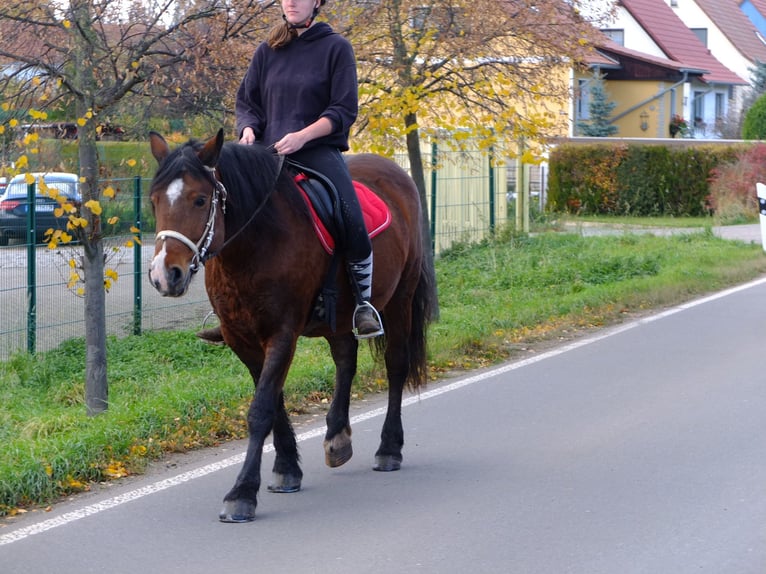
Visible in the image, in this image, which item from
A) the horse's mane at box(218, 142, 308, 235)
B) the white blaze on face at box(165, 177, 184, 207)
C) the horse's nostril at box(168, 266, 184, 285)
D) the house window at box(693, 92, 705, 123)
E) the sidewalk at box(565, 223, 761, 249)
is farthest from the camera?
the house window at box(693, 92, 705, 123)

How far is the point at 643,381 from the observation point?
9109 millimetres

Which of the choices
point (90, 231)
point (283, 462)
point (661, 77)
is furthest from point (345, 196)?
point (661, 77)

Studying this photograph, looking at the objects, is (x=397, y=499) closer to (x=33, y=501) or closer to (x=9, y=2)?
(x=33, y=501)

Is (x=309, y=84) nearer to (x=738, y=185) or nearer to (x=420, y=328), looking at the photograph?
(x=420, y=328)

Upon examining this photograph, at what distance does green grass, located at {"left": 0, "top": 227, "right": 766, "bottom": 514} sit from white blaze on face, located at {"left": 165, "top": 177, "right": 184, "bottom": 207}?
5.94 ft

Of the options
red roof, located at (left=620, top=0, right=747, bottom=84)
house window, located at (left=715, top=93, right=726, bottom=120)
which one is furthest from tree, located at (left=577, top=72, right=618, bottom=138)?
house window, located at (left=715, top=93, right=726, bottom=120)

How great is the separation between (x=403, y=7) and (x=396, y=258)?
5662 mm

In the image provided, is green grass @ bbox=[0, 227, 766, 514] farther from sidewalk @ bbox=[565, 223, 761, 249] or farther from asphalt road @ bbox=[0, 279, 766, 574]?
sidewalk @ bbox=[565, 223, 761, 249]

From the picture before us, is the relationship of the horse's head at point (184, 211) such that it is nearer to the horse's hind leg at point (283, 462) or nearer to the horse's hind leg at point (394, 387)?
the horse's hind leg at point (283, 462)

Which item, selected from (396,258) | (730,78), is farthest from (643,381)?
(730,78)

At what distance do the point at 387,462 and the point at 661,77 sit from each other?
41624 millimetres

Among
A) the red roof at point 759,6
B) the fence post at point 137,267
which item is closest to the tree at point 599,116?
the red roof at point 759,6

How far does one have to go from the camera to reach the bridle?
516cm

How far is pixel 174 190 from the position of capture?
527 centimetres
